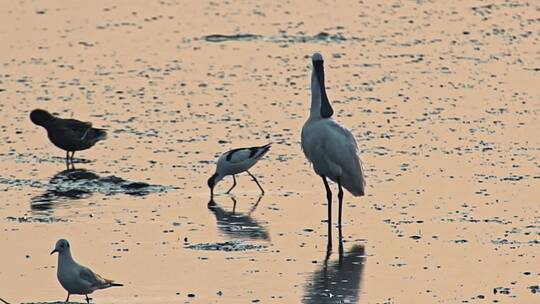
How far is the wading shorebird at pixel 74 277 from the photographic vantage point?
11344 mm

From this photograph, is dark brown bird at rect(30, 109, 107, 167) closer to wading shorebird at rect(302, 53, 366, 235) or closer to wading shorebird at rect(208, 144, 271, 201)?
wading shorebird at rect(208, 144, 271, 201)

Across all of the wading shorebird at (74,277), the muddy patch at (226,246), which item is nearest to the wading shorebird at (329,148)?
the muddy patch at (226,246)

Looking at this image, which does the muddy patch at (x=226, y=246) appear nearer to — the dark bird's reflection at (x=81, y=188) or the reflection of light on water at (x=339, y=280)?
the reflection of light on water at (x=339, y=280)

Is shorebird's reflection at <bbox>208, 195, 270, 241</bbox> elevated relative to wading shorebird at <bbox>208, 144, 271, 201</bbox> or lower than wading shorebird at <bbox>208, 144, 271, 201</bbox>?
lower

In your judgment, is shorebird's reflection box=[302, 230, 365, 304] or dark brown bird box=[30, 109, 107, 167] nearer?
shorebird's reflection box=[302, 230, 365, 304]

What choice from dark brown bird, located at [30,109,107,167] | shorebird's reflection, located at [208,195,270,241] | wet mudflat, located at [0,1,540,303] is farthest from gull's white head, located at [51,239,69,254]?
dark brown bird, located at [30,109,107,167]

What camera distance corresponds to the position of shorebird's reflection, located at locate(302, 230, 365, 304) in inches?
462

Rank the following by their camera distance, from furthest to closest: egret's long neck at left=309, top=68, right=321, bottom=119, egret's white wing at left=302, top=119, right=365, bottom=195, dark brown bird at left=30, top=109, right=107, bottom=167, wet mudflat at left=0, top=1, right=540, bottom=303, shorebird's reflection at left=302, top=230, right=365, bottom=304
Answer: dark brown bird at left=30, top=109, right=107, bottom=167, egret's long neck at left=309, top=68, right=321, bottom=119, egret's white wing at left=302, top=119, right=365, bottom=195, wet mudflat at left=0, top=1, right=540, bottom=303, shorebird's reflection at left=302, top=230, right=365, bottom=304

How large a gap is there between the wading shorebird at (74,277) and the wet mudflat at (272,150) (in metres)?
0.32

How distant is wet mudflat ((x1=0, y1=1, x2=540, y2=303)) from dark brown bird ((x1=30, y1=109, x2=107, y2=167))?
22cm

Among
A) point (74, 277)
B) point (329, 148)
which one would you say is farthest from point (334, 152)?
point (74, 277)

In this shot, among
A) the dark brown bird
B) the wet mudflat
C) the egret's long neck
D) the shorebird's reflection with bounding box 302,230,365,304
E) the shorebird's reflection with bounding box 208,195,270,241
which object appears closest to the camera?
the shorebird's reflection with bounding box 302,230,365,304

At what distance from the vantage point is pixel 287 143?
18750 millimetres

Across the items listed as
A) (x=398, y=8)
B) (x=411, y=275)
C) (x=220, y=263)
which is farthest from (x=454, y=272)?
(x=398, y=8)
